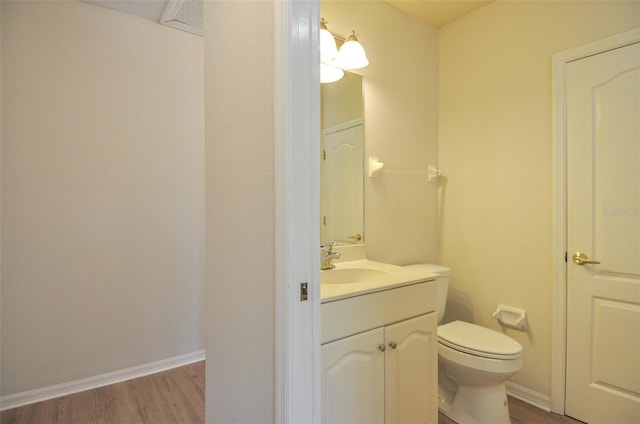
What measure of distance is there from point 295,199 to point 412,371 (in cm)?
107

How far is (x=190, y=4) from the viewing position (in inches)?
84.1

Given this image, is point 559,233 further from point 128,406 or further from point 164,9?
point 164,9

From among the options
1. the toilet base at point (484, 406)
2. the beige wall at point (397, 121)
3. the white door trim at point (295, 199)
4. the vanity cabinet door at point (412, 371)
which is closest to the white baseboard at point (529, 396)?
the toilet base at point (484, 406)

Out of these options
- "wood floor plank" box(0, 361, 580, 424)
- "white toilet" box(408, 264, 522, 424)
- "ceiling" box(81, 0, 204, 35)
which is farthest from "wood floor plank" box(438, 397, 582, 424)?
"ceiling" box(81, 0, 204, 35)

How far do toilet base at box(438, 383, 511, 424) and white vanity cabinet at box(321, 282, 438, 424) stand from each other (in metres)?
0.31

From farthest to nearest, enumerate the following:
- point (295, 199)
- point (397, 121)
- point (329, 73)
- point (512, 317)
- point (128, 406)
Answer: point (397, 121) < point (512, 317) < point (128, 406) < point (329, 73) < point (295, 199)

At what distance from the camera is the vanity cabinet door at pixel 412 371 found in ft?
4.56

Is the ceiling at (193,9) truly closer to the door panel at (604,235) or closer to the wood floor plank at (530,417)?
the door panel at (604,235)

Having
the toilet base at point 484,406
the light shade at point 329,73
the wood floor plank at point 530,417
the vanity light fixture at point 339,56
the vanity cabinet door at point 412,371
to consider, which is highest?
the vanity light fixture at point 339,56

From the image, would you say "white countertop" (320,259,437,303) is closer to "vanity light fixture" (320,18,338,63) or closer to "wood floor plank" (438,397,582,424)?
"wood floor plank" (438,397,582,424)

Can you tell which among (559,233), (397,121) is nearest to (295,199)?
(397,121)

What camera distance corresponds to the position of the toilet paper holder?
203cm

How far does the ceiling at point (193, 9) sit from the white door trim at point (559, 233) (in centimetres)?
A: 74

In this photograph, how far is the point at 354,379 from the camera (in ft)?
4.16
